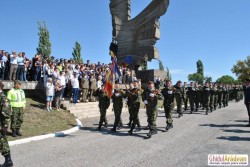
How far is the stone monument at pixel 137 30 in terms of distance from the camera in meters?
30.6

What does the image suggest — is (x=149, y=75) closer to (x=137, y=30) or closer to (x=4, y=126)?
(x=137, y=30)

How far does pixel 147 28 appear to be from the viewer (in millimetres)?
31297

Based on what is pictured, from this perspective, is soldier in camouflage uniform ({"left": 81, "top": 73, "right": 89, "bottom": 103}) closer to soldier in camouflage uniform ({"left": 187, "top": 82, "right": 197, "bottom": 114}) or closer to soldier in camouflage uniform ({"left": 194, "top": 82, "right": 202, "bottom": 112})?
soldier in camouflage uniform ({"left": 187, "top": 82, "right": 197, "bottom": 114})

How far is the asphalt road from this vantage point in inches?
293

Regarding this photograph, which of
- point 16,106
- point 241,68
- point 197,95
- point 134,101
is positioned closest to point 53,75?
point 16,106

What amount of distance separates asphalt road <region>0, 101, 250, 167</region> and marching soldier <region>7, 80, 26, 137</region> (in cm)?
136

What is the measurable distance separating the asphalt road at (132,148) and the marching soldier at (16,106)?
4.45 ft

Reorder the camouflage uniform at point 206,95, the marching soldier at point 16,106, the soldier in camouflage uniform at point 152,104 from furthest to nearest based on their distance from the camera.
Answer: the camouflage uniform at point 206,95 < the soldier in camouflage uniform at point 152,104 < the marching soldier at point 16,106

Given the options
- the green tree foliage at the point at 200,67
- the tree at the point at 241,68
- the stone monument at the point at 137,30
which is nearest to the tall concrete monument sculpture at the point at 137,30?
the stone monument at the point at 137,30

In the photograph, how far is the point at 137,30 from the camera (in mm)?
32188

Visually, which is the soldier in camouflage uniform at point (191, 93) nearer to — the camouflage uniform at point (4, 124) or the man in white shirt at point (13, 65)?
the man in white shirt at point (13, 65)

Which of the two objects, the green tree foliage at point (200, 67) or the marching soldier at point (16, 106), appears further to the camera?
the green tree foliage at point (200, 67)

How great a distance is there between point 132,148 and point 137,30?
24378 mm

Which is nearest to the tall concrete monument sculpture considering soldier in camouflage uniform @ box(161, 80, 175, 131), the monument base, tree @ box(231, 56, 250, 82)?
the monument base
